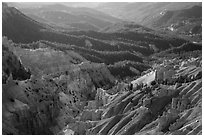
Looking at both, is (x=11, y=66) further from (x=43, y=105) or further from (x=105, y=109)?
(x=105, y=109)

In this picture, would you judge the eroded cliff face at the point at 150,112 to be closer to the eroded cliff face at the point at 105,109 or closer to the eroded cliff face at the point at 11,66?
the eroded cliff face at the point at 105,109

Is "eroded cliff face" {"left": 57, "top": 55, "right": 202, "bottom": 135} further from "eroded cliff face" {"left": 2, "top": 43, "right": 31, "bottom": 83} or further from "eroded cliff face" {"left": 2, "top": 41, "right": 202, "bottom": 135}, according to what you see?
"eroded cliff face" {"left": 2, "top": 43, "right": 31, "bottom": 83}

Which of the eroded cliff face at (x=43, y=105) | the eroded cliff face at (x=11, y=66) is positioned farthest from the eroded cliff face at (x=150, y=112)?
the eroded cliff face at (x=11, y=66)

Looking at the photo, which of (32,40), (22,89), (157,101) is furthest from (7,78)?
(32,40)

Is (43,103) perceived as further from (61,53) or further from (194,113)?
(61,53)

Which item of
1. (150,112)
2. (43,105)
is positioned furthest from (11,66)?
(150,112)

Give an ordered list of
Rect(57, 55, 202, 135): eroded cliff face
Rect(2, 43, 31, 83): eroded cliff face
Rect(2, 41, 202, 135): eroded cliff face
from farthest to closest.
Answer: Rect(2, 43, 31, 83): eroded cliff face → Rect(2, 41, 202, 135): eroded cliff face → Rect(57, 55, 202, 135): eroded cliff face

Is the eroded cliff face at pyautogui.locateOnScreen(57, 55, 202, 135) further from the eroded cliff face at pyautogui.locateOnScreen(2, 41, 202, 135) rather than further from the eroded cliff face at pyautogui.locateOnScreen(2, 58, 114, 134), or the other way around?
the eroded cliff face at pyautogui.locateOnScreen(2, 58, 114, 134)

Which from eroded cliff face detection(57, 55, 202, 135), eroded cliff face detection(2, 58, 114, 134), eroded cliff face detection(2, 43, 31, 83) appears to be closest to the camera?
eroded cliff face detection(57, 55, 202, 135)

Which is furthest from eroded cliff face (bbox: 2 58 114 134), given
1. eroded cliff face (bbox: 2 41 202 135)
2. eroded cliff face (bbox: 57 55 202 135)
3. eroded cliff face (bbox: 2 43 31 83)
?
eroded cliff face (bbox: 2 43 31 83)

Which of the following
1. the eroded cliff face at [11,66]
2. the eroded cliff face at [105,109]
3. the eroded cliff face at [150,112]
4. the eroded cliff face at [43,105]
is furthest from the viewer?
the eroded cliff face at [11,66]

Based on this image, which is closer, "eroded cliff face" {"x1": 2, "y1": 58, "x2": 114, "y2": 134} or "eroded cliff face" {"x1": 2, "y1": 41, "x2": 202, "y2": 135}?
"eroded cliff face" {"x1": 2, "y1": 41, "x2": 202, "y2": 135}
